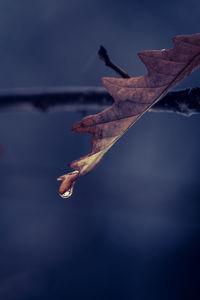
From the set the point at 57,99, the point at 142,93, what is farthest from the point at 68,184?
the point at 57,99

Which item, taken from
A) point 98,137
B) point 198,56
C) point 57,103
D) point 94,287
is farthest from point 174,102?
point 94,287

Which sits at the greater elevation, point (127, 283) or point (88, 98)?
point (88, 98)

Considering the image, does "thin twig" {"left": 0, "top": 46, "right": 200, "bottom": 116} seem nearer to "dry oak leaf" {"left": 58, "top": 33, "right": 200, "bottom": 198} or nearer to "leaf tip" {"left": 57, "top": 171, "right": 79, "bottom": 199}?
"dry oak leaf" {"left": 58, "top": 33, "right": 200, "bottom": 198}

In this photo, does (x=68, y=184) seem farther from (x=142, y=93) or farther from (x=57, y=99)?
(x=57, y=99)

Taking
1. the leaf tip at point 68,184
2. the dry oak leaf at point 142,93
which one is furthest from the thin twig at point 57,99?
the leaf tip at point 68,184

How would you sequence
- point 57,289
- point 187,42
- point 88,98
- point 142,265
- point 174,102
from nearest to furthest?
point 187,42
point 174,102
point 88,98
point 57,289
point 142,265

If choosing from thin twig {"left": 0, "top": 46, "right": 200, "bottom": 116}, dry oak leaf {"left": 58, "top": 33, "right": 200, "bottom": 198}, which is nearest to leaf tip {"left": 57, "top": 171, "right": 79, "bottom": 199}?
dry oak leaf {"left": 58, "top": 33, "right": 200, "bottom": 198}

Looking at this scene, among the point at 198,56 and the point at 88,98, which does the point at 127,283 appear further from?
the point at 198,56

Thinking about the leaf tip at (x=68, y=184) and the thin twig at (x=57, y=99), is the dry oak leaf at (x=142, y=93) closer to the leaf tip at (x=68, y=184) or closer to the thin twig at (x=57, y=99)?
the leaf tip at (x=68, y=184)
